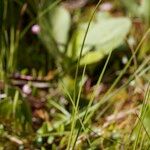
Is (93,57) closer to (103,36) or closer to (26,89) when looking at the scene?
(103,36)

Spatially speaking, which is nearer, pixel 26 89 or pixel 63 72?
pixel 26 89

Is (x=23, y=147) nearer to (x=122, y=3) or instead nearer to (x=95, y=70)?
(x=95, y=70)

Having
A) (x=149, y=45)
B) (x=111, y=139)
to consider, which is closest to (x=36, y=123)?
(x=111, y=139)

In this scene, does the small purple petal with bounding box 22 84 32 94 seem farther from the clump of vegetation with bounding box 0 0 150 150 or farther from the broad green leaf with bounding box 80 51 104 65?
the broad green leaf with bounding box 80 51 104 65

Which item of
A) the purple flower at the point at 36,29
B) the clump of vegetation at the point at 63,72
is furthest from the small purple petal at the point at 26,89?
the purple flower at the point at 36,29

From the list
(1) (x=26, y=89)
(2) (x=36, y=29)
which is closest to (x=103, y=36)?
(2) (x=36, y=29)

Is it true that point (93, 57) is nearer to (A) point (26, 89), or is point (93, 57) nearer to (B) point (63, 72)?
(B) point (63, 72)

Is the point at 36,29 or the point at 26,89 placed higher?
the point at 36,29

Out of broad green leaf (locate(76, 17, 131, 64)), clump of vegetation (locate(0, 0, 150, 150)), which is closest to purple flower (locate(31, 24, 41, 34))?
clump of vegetation (locate(0, 0, 150, 150))

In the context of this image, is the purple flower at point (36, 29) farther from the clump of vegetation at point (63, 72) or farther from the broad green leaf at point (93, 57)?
the broad green leaf at point (93, 57)
